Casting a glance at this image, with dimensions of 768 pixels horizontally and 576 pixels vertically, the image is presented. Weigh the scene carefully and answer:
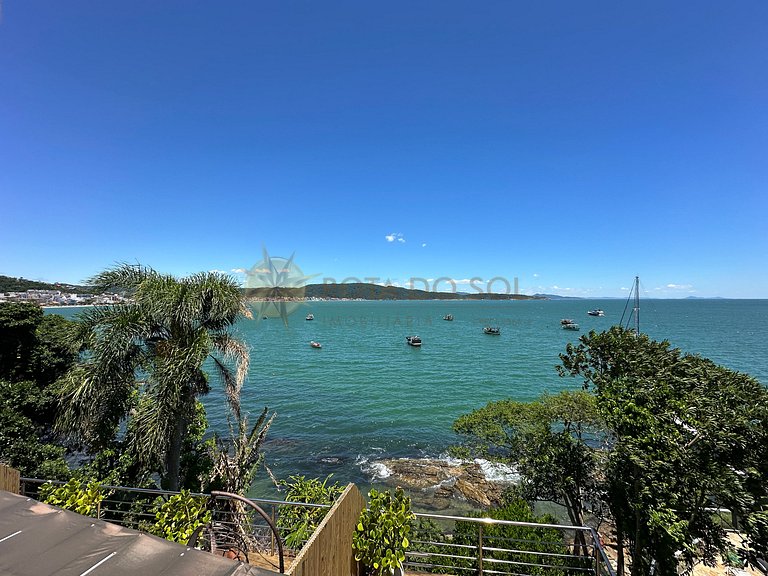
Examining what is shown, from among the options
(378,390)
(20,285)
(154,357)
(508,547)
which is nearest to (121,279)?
(154,357)

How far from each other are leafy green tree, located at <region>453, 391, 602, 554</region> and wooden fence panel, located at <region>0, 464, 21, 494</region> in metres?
10.1

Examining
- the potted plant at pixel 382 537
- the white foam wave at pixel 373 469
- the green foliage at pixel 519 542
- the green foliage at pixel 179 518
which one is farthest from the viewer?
the white foam wave at pixel 373 469

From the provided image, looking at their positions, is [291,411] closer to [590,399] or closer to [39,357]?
[39,357]

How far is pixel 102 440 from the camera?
755cm

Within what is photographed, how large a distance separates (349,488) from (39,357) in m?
12.1

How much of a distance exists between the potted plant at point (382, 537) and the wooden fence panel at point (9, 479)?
5472mm

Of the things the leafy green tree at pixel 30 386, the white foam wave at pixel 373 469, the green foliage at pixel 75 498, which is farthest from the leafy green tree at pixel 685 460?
the leafy green tree at pixel 30 386

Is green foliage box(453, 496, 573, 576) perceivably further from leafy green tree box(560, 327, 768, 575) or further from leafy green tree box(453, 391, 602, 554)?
leafy green tree box(560, 327, 768, 575)

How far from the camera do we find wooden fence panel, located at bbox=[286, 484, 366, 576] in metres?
2.50

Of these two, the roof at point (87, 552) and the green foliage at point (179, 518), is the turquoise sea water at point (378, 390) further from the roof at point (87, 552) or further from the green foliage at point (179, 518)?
the roof at point (87, 552)

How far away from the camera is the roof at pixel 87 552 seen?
7.45 feet

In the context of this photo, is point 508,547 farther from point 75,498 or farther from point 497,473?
point 497,473

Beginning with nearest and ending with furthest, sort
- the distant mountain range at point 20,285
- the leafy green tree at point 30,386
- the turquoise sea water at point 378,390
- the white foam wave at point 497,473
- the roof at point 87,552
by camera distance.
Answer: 1. the roof at point 87,552
2. the leafy green tree at point 30,386
3. the white foam wave at point 497,473
4. the turquoise sea water at point 378,390
5. the distant mountain range at point 20,285

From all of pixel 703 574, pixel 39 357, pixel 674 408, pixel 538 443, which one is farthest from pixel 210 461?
pixel 703 574
